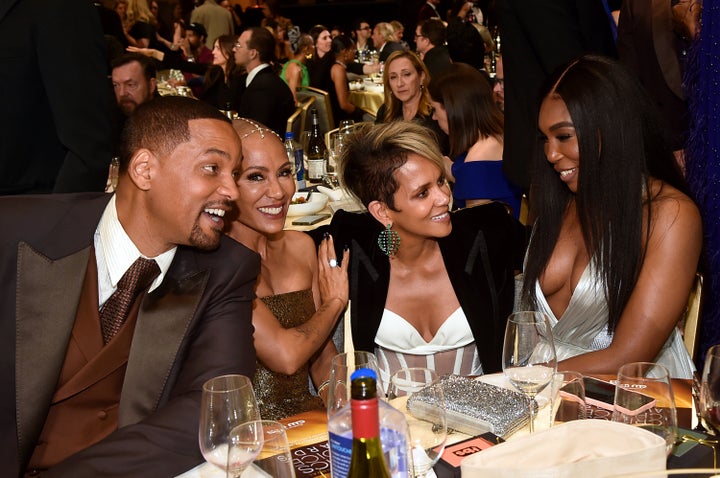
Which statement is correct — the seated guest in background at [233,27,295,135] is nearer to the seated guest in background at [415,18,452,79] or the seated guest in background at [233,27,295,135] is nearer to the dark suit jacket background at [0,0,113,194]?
the seated guest in background at [415,18,452,79]

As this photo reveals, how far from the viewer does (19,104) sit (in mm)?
2965

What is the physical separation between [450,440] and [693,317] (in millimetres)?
1184

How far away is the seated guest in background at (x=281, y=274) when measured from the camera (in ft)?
8.25

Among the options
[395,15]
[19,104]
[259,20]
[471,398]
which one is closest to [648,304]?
[471,398]

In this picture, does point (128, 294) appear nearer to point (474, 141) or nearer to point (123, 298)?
point (123, 298)

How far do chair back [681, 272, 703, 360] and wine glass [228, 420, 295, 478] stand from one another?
5.01ft

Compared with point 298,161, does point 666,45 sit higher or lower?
higher

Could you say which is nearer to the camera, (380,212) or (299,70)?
(380,212)

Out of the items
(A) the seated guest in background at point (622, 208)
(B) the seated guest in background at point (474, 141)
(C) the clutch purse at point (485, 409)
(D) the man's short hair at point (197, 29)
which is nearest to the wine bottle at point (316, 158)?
(B) the seated guest in background at point (474, 141)

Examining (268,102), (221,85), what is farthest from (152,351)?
(221,85)

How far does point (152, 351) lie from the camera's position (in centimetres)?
184

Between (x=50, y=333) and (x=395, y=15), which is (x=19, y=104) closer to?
(x=50, y=333)

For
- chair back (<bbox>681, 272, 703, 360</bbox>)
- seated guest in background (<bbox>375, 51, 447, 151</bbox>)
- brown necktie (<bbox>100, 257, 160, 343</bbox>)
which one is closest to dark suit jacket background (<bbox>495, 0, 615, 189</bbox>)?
chair back (<bbox>681, 272, 703, 360</bbox>)

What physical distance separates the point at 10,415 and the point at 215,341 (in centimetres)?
50
